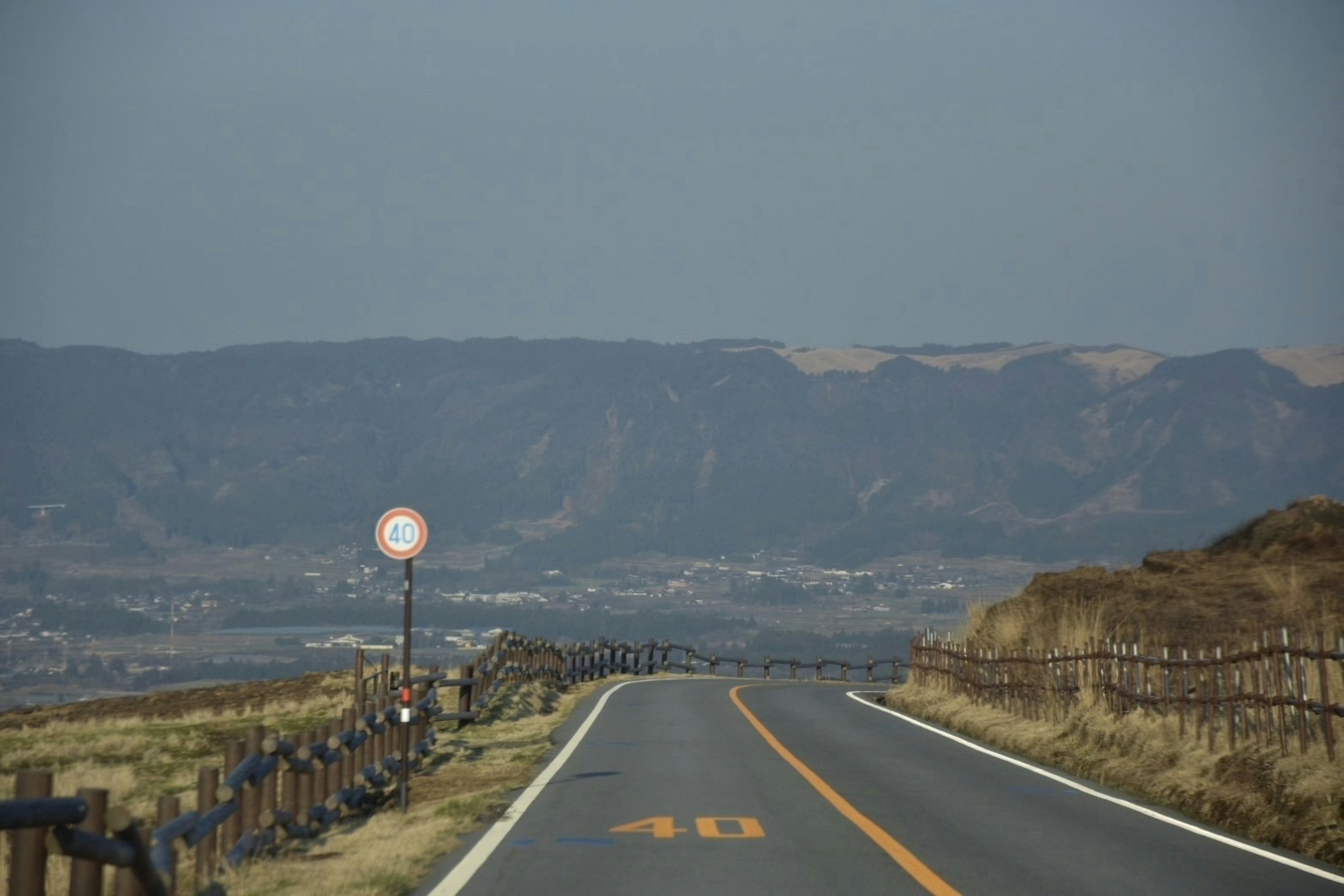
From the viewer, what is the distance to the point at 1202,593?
33.2 metres

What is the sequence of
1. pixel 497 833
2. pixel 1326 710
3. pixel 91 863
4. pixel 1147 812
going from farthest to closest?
pixel 1147 812
pixel 1326 710
pixel 497 833
pixel 91 863

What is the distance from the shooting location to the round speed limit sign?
16.7m

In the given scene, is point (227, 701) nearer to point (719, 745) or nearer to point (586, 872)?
point (719, 745)

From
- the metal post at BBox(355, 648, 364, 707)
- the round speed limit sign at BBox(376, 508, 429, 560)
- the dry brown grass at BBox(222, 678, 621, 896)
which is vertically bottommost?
the dry brown grass at BBox(222, 678, 621, 896)

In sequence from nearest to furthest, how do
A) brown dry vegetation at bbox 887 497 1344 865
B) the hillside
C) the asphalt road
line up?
the asphalt road → brown dry vegetation at bbox 887 497 1344 865 → the hillside

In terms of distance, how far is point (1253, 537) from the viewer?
1519 inches

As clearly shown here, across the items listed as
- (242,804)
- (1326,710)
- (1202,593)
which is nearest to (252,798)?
(242,804)

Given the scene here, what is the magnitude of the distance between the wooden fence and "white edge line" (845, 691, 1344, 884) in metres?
1.17

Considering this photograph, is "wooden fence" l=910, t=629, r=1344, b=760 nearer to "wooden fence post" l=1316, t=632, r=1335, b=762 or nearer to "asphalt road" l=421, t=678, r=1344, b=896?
"wooden fence post" l=1316, t=632, r=1335, b=762

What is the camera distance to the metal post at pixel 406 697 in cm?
1623

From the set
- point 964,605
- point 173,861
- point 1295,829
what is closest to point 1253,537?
point 964,605

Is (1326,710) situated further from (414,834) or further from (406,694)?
(406,694)

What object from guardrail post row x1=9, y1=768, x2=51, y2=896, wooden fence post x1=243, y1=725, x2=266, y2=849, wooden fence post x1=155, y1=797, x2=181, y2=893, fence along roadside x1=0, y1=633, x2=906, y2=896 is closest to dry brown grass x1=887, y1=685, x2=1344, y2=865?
fence along roadside x1=0, y1=633, x2=906, y2=896

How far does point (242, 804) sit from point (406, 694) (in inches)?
153
